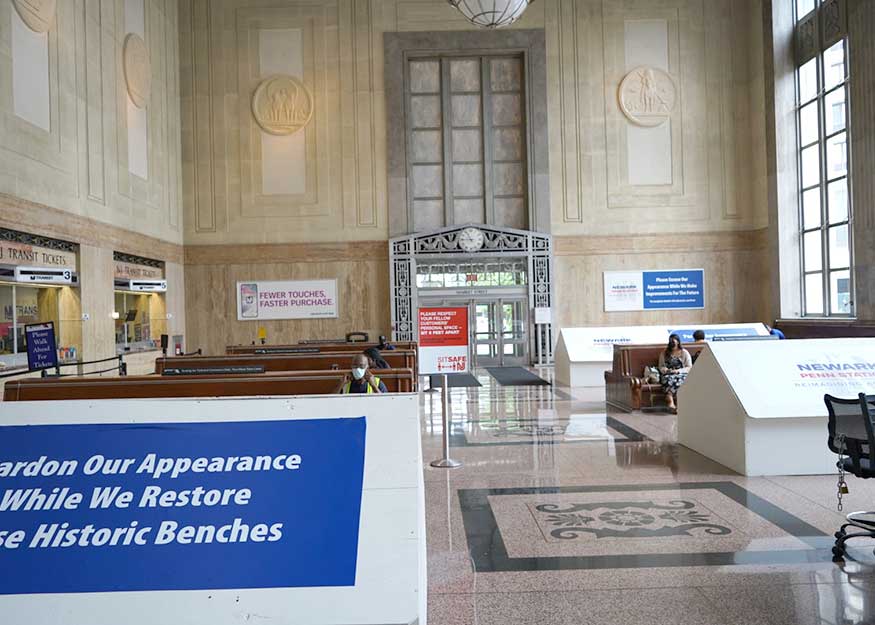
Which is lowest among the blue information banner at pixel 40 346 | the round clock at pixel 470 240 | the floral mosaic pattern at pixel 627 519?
the floral mosaic pattern at pixel 627 519

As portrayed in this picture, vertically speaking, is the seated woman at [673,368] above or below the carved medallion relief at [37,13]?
below

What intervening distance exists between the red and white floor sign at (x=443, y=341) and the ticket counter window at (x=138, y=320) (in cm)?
1107

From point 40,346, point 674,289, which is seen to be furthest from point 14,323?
point 674,289

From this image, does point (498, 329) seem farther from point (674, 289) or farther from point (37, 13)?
point (37, 13)

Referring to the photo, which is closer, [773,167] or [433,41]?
[773,167]

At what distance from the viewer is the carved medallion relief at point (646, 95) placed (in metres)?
21.7

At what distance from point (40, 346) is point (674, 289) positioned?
17433 millimetres

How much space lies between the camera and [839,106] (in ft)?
59.3

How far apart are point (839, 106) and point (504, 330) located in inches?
421

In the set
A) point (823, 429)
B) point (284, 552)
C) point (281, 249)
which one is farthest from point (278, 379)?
point (281, 249)

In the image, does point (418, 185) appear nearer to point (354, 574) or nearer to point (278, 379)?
point (278, 379)

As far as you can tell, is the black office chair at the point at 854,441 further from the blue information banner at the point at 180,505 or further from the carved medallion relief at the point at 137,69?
the carved medallion relief at the point at 137,69

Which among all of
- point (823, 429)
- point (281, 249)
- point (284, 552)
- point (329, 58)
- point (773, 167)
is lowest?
point (823, 429)

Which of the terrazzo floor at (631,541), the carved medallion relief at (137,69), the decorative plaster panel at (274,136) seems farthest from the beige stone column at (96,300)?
the terrazzo floor at (631,541)
